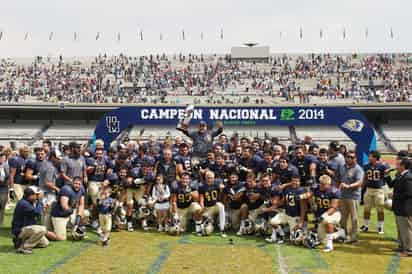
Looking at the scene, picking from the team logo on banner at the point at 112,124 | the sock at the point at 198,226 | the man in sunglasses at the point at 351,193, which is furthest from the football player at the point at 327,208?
the team logo on banner at the point at 112,124

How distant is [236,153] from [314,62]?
125 ft

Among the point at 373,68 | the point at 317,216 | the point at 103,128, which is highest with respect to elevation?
the point at 373,68

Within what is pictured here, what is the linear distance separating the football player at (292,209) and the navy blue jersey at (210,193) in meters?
1.39

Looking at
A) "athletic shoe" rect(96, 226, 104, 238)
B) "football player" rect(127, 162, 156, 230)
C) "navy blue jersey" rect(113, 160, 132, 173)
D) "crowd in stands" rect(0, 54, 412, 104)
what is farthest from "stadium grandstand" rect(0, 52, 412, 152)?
"athletic shoe" rect(96, 226, 104, 238)

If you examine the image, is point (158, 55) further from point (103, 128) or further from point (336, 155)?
point (336, 155)

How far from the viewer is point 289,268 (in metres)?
7.72

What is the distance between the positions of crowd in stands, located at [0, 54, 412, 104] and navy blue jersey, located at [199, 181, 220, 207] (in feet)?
90.6

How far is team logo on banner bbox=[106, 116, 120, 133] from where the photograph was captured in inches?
568

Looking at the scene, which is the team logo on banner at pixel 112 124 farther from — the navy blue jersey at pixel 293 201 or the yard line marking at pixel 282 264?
the yard line marking at pixel 282 264

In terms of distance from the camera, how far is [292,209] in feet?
30.4

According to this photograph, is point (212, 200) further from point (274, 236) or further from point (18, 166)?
point (18, 166)

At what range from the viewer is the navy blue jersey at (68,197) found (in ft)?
30.3

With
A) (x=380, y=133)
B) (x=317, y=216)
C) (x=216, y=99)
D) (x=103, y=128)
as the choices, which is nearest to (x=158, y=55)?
(x=216, y=99)

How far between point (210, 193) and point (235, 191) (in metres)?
0.55
